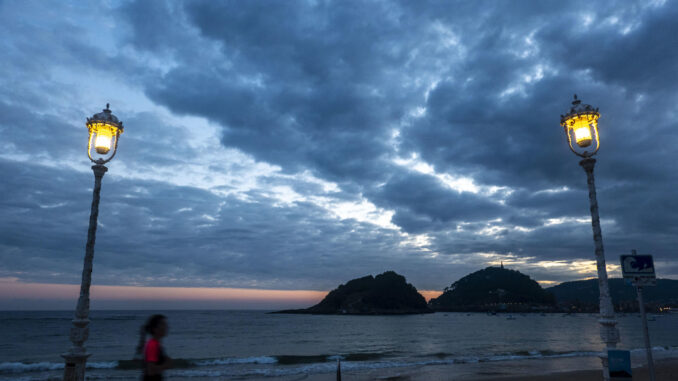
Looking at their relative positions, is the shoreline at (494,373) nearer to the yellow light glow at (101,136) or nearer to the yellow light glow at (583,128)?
the yellow light glow at (583,128)

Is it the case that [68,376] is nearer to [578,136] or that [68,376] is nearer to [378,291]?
[578,136]

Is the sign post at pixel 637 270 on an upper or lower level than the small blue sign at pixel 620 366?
upper

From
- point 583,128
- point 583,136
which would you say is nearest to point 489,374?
point 583,136

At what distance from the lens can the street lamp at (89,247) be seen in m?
8.45

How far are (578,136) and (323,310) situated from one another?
197 metres

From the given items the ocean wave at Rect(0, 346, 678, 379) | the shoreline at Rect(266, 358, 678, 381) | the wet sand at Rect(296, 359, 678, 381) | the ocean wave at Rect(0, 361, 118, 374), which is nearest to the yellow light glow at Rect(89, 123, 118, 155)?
the shoreline at Rect(266, 358, 678, 381)

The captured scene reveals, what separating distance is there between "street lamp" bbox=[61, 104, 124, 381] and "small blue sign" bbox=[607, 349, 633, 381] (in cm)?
1105

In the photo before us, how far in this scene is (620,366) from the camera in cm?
708

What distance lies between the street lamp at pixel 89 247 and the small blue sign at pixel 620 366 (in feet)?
36.2

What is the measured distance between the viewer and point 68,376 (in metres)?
8.39

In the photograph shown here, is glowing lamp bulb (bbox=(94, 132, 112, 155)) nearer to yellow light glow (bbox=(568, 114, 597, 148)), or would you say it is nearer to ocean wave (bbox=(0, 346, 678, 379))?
yellow light glow (bbox=(568, 114, 597, 148))

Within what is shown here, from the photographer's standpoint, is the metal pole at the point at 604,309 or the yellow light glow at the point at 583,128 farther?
the yellow light glow at the point at 583,128

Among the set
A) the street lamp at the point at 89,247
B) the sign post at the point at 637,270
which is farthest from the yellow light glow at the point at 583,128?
the street lamp at the point at 89,247

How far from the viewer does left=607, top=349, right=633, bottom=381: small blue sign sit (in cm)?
707
